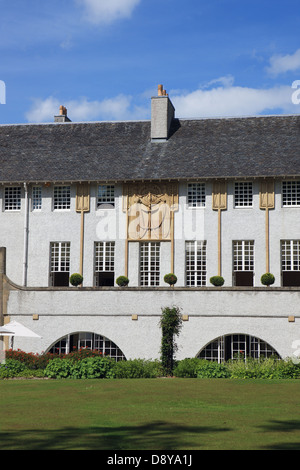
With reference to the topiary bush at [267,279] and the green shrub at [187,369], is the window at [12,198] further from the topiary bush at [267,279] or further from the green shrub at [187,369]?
the green shrub at [187,369]

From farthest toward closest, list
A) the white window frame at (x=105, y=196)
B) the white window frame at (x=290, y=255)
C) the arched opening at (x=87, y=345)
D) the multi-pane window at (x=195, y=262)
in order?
the white window frame at (x=105, y=196) → the multi-pane window at (x=195, y=262) → the white window frame at (x=290, y=255) → the arched opening at (x=87, y=345)

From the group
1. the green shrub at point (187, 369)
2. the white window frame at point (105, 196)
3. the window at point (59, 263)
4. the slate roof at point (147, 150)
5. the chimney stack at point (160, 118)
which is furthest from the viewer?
the chimney stack at point (160, 118)

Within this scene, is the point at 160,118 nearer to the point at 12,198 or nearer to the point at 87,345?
the point at 12,198

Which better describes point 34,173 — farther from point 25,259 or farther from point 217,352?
point 217,352

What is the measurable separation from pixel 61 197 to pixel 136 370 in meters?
15.0

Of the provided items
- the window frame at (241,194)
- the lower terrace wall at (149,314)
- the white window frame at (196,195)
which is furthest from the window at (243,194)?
the lower terrace wall at (149,314)

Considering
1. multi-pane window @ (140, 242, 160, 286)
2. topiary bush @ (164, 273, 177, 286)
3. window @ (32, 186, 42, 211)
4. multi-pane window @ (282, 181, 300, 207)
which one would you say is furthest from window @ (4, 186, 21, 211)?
multi-pane window @ (282, 181, 300, 207)

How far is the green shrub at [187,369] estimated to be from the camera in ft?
100

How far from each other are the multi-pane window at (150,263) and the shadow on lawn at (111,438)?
81.8 feet

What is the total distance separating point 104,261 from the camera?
4062cm

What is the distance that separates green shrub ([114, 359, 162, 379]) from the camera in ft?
96.9

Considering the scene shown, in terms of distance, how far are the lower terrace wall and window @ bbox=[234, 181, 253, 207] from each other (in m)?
6.99

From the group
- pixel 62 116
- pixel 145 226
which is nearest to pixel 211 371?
pixel 145 226

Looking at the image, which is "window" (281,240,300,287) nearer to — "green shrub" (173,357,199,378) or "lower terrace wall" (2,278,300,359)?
"lower terrace wall" (2,278,300,359)
